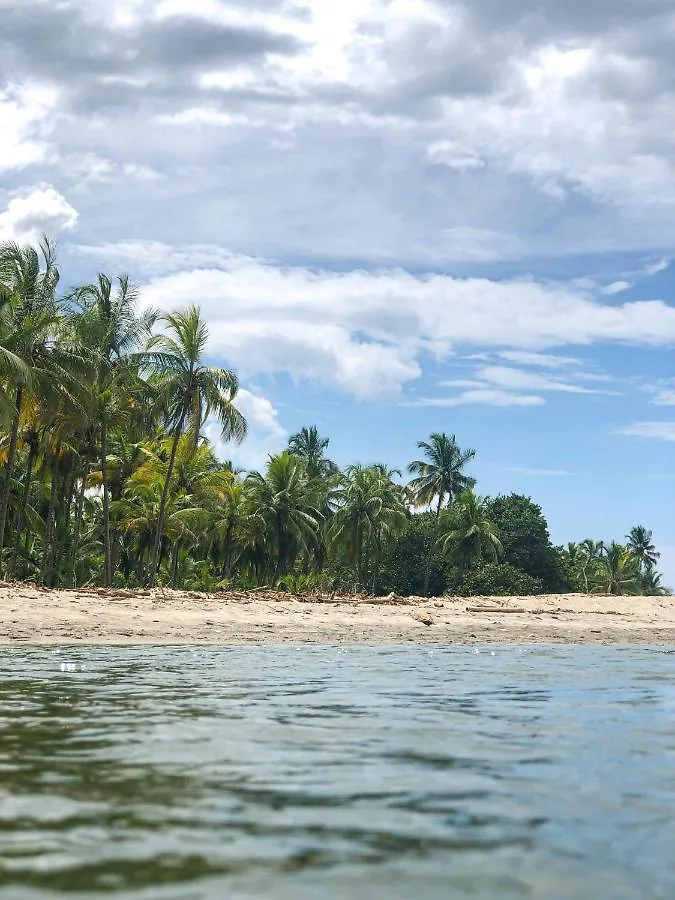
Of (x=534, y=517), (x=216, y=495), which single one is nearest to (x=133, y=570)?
(x=216, y=495)

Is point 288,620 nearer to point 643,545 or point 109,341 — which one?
point 109,341

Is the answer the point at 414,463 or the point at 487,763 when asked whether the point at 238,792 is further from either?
the point at 414,463

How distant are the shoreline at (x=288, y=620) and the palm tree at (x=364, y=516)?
1079 inches

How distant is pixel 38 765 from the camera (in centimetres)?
483

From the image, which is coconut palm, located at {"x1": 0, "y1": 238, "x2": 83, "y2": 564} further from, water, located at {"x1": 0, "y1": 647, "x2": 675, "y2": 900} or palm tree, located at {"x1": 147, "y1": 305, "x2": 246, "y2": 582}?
water, located at {"x1": 0, "y1": 647, "x2": 675, "y2": 900}

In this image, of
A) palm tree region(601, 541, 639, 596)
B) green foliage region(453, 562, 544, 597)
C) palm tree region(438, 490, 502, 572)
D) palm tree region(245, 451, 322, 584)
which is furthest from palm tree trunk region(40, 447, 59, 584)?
palm tree region(601, 541, 639, 596)

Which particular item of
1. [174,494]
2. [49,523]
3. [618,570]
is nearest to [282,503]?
[174,494]

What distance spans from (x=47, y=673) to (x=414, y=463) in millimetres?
60512

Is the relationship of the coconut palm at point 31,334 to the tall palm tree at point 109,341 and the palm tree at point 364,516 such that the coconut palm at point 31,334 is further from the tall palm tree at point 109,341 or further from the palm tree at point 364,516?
the palm tree at point 364,516

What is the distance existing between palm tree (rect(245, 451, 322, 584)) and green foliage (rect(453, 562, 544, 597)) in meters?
8.92

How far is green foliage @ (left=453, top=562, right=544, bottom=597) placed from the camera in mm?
50531

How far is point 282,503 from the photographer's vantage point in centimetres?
5050

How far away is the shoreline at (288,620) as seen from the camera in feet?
57.8

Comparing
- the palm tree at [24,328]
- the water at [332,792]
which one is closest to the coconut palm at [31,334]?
the palm tree at [24,328]
